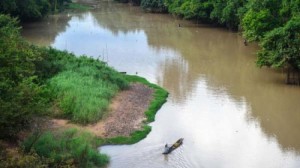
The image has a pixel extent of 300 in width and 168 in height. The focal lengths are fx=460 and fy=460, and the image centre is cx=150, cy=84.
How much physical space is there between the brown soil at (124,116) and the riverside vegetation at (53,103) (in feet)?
1.43

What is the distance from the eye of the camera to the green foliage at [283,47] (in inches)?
1232

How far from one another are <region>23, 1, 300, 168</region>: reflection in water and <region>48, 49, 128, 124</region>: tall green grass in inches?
132

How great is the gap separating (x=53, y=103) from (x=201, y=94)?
35.4 feet

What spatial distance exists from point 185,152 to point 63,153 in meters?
6.22

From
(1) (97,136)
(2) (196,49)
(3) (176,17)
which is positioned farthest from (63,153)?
(3) (176,17)

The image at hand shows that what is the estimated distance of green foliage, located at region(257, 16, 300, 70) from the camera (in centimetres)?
3128

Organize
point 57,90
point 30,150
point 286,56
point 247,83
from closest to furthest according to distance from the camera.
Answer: point 30,150
point 57,90
point 286,56
point 247,83

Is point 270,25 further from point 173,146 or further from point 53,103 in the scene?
point 53,103

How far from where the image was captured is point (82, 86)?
28688mm

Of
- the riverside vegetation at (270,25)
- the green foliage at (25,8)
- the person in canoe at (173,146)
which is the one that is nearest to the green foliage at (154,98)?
the person in canoe at (173,146)

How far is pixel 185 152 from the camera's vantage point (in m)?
22.2

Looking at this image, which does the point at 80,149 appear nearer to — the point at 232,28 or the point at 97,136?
the point at 97,136

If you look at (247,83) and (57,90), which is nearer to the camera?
(57,90)

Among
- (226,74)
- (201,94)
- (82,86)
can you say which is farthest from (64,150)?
(226,74)
